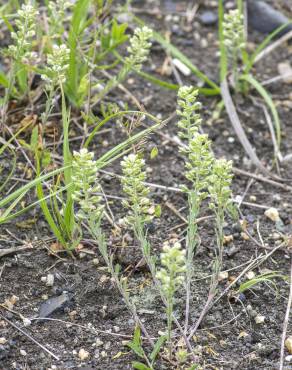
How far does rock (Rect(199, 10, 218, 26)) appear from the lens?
167 inches

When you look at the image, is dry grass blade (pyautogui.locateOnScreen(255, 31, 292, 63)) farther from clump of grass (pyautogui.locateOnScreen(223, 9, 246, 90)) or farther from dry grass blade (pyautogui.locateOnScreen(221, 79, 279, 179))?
dry grass blade (pyautogui.locateOnScreen(221, 79, 279, 179))

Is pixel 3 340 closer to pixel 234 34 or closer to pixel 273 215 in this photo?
pixel 273 215

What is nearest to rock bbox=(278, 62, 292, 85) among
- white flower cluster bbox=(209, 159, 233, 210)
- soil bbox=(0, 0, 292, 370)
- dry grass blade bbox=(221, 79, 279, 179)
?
dry grass blade bbox=(221, 79, 279, 179)

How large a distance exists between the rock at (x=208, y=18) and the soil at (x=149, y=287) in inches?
38.1

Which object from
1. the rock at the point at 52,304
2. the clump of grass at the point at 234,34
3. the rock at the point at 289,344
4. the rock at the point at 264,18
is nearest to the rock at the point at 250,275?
the rock at the point at 289,344

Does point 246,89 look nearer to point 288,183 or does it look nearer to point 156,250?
point 288,183

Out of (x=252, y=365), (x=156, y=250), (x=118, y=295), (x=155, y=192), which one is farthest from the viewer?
(x=155, y=192)

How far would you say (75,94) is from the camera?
3.26 metres

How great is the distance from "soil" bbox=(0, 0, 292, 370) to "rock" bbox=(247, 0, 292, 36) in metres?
0.99

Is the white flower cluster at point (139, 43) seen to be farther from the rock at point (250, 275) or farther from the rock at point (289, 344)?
the rock at point (289, 344)

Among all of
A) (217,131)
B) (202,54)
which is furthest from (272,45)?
(217,131)

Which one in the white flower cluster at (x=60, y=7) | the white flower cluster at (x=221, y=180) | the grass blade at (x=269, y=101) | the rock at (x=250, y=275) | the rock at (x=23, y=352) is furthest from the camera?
the grass blade at (x=269, y=101)

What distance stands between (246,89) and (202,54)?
0.44m

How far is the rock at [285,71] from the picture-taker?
3880mm
